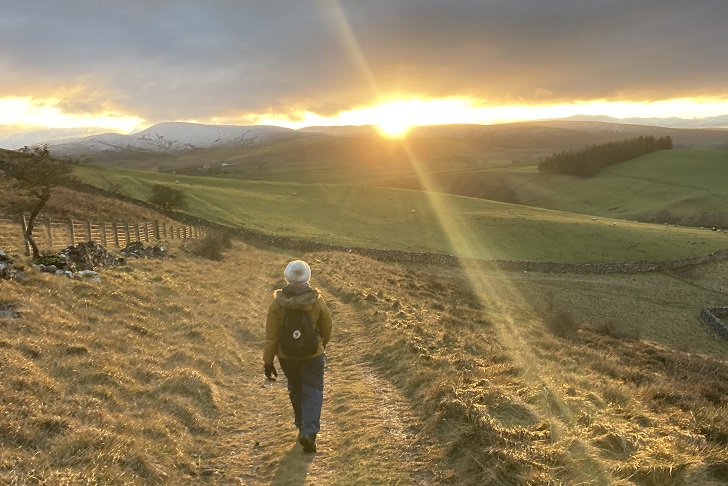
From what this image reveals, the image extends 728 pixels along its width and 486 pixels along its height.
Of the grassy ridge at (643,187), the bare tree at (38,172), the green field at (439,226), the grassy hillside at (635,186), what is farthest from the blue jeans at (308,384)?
the grassy ridge at (643,187)

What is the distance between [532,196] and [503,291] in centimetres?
8392

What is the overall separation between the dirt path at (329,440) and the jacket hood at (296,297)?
2495 millimetres

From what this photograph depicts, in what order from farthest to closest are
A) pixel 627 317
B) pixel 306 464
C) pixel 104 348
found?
1. pixel 627 317
2. pixel 104 348
3. pixel 306 464

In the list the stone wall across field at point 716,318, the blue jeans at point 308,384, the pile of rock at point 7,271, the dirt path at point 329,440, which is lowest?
the stone wall across field at point 716,318

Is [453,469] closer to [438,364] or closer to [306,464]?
[306,464]

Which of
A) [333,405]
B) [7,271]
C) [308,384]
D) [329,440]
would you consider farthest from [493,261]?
[308,384]

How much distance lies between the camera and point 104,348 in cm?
1012

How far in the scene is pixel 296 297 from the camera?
6.94m

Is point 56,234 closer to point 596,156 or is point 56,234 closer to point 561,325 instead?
point 561,325

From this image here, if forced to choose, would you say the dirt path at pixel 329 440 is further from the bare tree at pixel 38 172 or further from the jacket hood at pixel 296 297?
the bare tree at pixel 38 172

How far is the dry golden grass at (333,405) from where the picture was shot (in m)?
5.91

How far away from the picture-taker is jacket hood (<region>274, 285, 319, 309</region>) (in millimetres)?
6910

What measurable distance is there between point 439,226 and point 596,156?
91.1m

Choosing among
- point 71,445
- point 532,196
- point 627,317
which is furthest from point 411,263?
point 532,196
